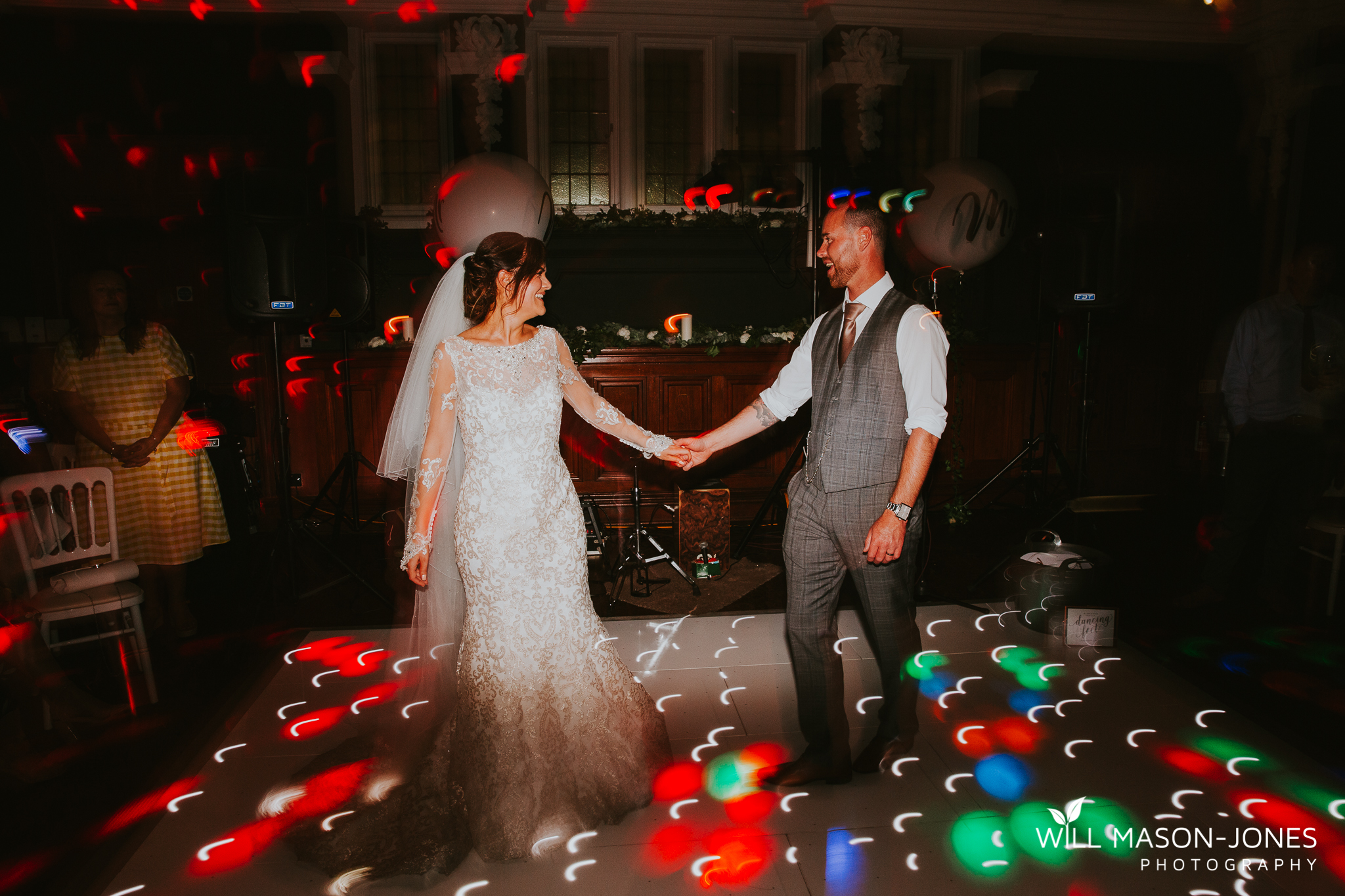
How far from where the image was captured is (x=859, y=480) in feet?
7.14

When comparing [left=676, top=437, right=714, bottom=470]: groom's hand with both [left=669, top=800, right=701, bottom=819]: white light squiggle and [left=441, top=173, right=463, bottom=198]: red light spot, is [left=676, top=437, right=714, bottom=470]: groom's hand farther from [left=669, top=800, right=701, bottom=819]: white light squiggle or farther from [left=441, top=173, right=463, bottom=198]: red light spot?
[left=441, top=173, right=463, bottom=198]: red light spot

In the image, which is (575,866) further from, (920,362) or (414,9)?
(414,9)

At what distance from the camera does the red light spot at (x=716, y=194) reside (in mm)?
4312

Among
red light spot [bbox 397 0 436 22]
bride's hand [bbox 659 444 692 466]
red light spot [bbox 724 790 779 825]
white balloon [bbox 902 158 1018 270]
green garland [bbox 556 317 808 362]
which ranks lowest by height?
red light spot [bbox 724 790 779 825]

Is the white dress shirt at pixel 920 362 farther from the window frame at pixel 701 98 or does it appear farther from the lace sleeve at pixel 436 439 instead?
the window frame at pixel 701 98

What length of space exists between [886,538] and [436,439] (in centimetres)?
130

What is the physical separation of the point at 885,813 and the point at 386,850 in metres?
1.39

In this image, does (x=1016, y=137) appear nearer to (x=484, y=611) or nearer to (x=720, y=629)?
(x=720, y=629)

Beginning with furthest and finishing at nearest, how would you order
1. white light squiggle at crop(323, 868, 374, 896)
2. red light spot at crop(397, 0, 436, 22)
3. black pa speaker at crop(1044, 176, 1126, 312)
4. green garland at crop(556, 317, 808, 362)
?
red light spot at crop(397, 0, 436, 22) < green garland at crop(556, 317, 808, 362) < black pa speaker at crop(1044, 176, 1126, 312) < white light squiggle at crop(323, 868, 374, 896)

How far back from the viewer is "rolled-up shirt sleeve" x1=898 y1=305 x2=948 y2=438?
2105 millimetres

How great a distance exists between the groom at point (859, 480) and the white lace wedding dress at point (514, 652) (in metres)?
0.60

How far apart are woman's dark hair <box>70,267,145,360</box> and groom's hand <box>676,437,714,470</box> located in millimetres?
2473

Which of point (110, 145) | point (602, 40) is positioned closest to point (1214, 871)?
point (602, 40)

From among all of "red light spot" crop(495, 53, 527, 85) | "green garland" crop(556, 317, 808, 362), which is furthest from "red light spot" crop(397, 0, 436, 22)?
"green garland" crop(556, 317, 808, 362)
